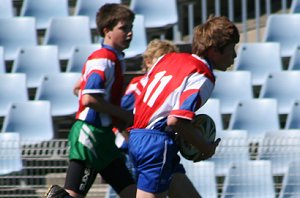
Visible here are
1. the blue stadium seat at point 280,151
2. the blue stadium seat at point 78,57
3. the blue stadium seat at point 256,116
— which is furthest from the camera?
the blue stadium seat at point 78,57

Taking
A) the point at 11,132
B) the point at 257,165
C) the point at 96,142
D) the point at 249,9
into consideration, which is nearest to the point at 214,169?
the point at 257,165

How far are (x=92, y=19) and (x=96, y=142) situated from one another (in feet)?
14.7

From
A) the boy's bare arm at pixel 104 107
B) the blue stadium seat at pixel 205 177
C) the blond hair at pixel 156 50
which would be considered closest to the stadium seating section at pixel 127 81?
the blue stadium seat at pixel 205 177

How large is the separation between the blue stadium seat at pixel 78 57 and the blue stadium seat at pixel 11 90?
554 mm

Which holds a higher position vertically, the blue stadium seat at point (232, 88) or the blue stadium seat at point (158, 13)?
the blue stadium seat at point (158, 13)

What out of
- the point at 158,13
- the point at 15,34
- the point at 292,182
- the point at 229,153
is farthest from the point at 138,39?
the point at 292,182

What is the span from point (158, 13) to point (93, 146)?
4.42 meters

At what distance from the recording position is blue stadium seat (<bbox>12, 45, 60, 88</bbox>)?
957 cm

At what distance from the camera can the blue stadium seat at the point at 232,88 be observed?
366 inches

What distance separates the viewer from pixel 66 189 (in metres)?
6.14

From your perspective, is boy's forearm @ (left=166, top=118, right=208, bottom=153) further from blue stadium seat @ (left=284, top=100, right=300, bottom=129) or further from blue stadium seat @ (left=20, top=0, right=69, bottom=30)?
blue stadium seat @ (left=20, top=0, right=69, bottom=30)

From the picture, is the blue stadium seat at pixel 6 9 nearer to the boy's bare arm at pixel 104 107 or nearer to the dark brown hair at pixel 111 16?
the dark brown hair at pixel 111 16

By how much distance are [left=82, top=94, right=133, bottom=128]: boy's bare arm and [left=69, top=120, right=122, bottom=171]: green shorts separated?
160 mm

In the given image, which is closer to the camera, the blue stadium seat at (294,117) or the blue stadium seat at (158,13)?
the blue stadium seat at (294,117)
